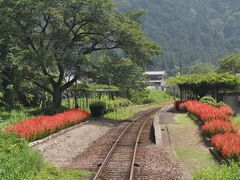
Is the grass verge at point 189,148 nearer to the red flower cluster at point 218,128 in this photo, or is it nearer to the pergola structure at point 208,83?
the red flower cluster at point 218,128

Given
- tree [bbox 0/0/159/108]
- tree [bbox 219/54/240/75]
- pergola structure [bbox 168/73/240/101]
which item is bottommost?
pergola structure [bbox 168/73/240/101]

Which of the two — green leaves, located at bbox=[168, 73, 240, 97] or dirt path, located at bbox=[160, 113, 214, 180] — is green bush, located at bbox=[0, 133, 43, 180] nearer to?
dirt path, located at bbox=[160, 113, 214, 180]

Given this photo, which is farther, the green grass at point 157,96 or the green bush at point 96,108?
the green grass at point 157,96

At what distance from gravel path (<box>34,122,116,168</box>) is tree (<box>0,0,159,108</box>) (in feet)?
26.8

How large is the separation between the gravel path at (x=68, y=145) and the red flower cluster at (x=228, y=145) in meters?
5.79

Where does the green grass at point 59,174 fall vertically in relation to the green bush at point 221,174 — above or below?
below

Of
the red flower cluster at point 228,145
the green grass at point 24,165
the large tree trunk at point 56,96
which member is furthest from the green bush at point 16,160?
the large tree trunk at point 56,96

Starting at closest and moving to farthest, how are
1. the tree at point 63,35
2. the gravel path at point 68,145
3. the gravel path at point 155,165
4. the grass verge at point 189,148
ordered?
the gravel path at point 155,165, the grass verge at point 189,148, the gravel path at point 68,145, the tree at point 63,35

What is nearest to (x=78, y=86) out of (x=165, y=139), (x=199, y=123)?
(x=199, y=123)

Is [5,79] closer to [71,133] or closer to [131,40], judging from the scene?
[131,40]

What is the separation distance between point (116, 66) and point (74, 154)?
2172 cm

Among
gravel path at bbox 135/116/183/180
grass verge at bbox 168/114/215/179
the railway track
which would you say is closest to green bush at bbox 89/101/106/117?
grass verge at bbox 168/114/215/179

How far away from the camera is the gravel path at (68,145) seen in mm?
17997

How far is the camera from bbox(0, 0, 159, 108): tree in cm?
3597
